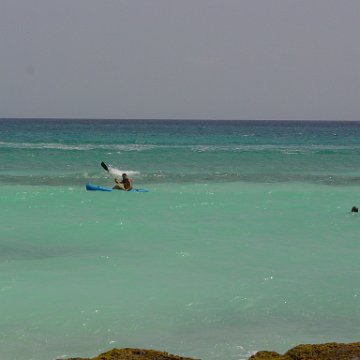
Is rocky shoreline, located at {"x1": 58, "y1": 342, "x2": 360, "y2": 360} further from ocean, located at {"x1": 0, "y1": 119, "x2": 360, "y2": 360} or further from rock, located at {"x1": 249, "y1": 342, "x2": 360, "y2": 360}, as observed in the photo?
ocean, located at {"x1": 0, "y1": 119, "x2": 360, "y2": 360}

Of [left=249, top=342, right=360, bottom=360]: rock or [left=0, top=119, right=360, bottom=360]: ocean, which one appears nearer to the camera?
[left=249, top=342, right=360, bottom=360]: rock

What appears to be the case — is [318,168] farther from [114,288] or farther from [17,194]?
[114,288]

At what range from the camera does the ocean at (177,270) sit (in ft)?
24.9

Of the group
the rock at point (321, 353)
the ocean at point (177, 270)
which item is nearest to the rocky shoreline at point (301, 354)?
the rock at point (321, 353)

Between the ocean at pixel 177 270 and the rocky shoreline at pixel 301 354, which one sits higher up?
the rocky shoreline at pixel 301 354

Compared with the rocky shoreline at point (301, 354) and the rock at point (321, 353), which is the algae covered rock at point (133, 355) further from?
the rock at point (321, 353)

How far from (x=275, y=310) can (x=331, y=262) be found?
300 centimetres

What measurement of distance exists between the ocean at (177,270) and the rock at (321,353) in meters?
1.83

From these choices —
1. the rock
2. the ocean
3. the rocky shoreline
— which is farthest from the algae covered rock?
the ocean

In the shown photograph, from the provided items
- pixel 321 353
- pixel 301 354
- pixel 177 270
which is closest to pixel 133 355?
pixel 301 354

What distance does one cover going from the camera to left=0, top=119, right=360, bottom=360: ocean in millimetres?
7578

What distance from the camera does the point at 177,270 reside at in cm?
1052

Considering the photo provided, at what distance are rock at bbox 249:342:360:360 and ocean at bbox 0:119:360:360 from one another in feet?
6.00

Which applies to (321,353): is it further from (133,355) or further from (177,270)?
(177,270)
